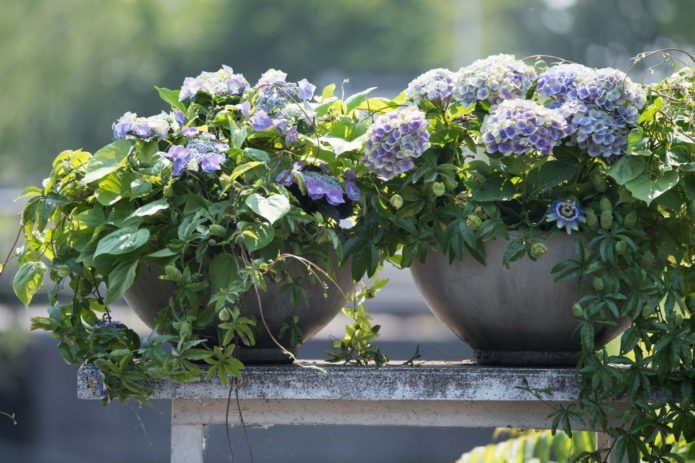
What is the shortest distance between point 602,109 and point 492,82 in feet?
0.56

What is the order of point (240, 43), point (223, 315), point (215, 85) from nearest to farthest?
1. point (223, 315)
2. point (215, 85)
3. point (240, 43)

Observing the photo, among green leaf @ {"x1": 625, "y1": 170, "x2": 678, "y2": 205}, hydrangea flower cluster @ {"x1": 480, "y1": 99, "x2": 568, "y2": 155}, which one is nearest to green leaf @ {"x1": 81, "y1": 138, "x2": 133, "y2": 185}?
hydrangea flower cluster @ {"x1": 480, "y1": 99, "x2": 568, "y2": 155}

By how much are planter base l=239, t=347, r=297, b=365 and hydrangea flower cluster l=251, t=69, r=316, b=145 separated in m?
0.34

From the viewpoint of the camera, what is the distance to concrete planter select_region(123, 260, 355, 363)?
134 cm

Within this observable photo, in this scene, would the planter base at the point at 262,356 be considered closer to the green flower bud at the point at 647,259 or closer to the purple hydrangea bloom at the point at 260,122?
the purple hydrangea bloom at the point at 260,122

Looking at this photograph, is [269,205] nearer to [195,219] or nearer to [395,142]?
[195,219]

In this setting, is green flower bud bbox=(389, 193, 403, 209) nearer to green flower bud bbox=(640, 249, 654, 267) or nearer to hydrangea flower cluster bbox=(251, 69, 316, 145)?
hydrangea flower cluster bbox=(251, 69, 316, 145)

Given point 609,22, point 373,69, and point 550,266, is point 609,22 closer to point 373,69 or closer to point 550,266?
point 373,69

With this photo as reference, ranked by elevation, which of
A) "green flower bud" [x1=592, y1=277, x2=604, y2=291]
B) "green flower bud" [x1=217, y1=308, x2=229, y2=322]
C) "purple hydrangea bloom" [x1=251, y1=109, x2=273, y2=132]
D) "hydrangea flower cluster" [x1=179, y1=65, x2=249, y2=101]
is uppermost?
"hydrangea flower cluster" [x1=179, y1=65, x2=249, y2=101]

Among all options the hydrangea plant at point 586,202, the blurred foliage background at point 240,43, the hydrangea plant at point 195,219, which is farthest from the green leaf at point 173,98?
the blurred foliage background at point 240,43

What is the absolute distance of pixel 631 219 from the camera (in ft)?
4.22

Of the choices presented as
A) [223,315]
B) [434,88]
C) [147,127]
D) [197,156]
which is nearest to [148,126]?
[147,127]

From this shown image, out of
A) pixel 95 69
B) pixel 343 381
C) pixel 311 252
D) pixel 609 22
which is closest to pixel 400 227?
pixel 311 252

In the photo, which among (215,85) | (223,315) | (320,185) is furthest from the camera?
(215,85)
